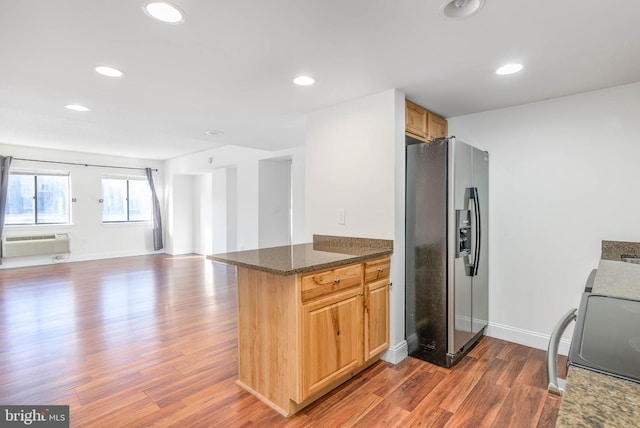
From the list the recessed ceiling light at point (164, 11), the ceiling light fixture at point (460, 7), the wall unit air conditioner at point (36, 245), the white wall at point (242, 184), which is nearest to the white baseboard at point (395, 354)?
the ceiling light fixture at point (460, 7)

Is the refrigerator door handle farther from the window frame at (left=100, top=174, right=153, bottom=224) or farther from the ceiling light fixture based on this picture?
Result: the window frame at (left=100, top=174, right=153, bottom=224)

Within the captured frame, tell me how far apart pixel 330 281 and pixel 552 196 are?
7.39 ft

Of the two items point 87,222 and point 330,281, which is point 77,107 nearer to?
point 330,281

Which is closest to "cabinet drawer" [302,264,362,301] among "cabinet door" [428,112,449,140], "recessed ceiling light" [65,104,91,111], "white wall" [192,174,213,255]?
"cabinet door" [428,112,449,140]

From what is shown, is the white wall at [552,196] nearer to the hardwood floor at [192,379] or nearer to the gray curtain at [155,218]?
the hardwood floor at [192,379]

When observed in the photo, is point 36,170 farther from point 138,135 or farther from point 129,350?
point 129,350

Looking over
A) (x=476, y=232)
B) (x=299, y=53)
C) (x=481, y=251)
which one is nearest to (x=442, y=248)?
(x=476, y=232)

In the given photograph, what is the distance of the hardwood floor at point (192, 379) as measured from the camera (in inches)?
77.9

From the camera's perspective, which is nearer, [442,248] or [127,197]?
[442,248]

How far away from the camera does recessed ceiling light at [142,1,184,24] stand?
59.9 inches

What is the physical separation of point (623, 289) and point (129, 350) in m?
3.50

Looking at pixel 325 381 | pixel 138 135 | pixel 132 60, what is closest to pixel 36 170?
pixel 138 135

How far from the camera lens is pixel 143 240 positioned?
8.62 m

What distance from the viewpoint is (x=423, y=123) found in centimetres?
309
